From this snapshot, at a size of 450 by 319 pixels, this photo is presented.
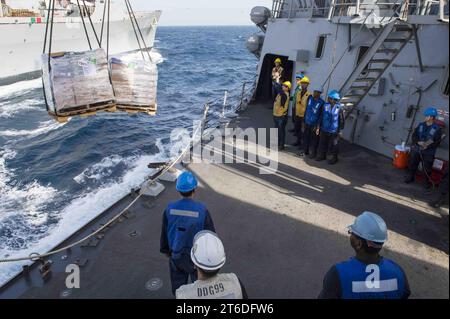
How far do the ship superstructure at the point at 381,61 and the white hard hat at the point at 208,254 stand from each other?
5306mm

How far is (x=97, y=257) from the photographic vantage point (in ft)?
16.1

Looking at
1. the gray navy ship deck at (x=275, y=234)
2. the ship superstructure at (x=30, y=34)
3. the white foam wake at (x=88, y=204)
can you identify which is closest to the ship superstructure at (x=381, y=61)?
the gray navy ship deck at (x=275, y=234)

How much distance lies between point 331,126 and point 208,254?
20.0ft

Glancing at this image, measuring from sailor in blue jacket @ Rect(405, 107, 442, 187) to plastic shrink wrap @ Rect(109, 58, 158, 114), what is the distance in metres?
5.09

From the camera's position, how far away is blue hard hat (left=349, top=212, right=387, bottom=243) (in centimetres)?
245

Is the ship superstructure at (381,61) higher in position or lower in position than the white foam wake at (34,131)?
higher

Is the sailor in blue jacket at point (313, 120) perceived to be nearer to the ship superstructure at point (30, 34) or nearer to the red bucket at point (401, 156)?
the red bucket at point (401, 156)

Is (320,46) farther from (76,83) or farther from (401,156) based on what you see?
(76,83)

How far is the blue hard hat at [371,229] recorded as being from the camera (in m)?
2.45

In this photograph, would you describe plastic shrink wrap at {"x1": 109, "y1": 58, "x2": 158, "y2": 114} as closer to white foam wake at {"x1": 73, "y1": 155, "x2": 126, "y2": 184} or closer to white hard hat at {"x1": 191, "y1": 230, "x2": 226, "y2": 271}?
white hard hat at {"x1": 191, "y1": 230, "x2": 226, "y2": 271}

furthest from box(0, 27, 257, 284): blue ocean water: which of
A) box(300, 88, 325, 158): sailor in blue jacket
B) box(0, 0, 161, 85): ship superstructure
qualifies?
box(0, 0, 161, 85): ship superstructure

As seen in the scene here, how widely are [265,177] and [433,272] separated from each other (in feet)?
11.9
